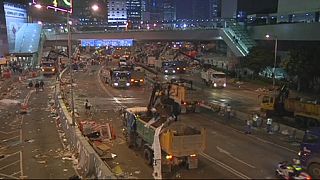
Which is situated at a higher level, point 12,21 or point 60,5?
point 12,21

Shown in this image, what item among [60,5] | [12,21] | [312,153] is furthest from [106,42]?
[312,153]

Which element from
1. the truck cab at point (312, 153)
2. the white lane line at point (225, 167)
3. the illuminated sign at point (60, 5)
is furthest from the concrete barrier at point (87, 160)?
the truck cab at point (312, 153)

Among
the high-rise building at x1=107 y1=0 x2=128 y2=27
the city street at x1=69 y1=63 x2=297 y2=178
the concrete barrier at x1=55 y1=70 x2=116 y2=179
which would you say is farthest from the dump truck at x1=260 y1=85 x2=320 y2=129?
the high-rise building at x1=107 y1=0 x2=128 y2=27

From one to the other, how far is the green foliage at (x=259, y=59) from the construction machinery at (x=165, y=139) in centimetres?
4165

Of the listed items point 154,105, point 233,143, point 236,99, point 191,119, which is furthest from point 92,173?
point 236,99

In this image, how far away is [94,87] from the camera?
5528 centimetres

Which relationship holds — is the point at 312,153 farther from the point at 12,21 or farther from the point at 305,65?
the point at 12,21

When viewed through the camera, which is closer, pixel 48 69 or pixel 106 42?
pixel 48 69

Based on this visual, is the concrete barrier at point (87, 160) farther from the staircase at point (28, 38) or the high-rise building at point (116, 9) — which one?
the high-rise building at point (116, 9)

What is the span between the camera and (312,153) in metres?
17.4

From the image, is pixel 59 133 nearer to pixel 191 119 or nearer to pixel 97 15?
pixel 191 119

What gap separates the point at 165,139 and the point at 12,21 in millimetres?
80335

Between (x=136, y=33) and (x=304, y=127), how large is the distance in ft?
189

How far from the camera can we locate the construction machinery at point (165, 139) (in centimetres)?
1739
